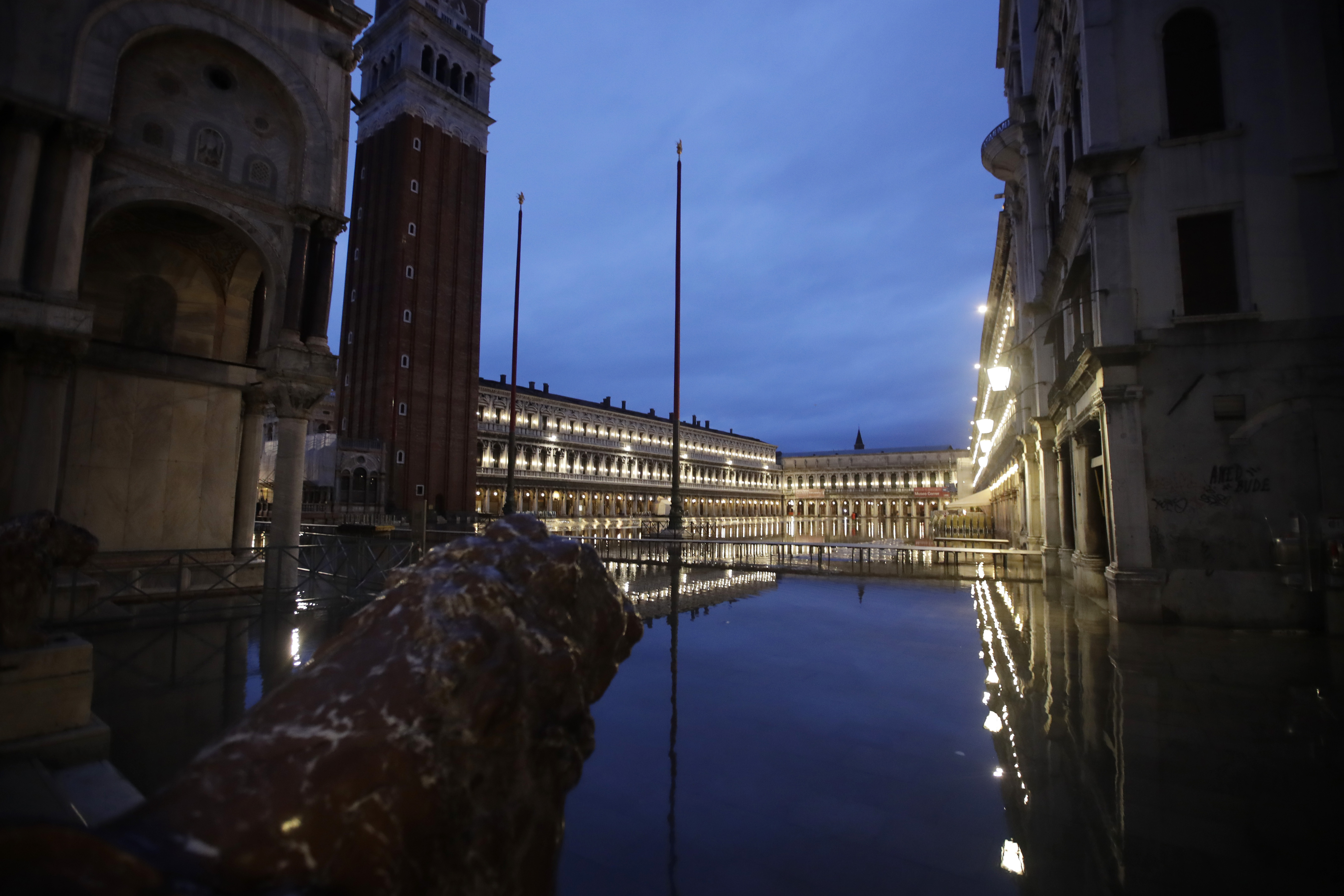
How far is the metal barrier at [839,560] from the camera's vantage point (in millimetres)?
18281

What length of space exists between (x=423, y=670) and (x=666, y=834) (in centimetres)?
253

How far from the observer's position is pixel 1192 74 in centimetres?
1115

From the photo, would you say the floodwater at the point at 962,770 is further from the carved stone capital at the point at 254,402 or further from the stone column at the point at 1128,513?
the carved stone capital at the point at 254,402

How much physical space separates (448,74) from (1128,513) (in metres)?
54.5

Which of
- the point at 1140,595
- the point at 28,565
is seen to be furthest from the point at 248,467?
the point at 1140,595

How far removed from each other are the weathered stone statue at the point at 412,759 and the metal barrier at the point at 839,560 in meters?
16.0

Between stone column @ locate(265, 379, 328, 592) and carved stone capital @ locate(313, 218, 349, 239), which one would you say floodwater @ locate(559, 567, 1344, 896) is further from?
carved stone capital @ locate(313, 218, 349, 239)

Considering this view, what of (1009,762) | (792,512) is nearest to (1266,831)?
(1009,762)

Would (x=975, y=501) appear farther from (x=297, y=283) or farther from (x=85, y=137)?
(x=85, y=137)

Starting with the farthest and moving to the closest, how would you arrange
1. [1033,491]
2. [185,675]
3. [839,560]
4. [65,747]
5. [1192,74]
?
[839,560] < [1033,491] < [1192,74] < [185,675] < [65,747]

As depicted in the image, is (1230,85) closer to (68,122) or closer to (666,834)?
(666,834)

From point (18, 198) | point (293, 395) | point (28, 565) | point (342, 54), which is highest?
point (342, 54)

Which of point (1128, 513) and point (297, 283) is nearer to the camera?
point (1128, 513)

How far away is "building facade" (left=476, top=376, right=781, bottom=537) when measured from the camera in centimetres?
5812
